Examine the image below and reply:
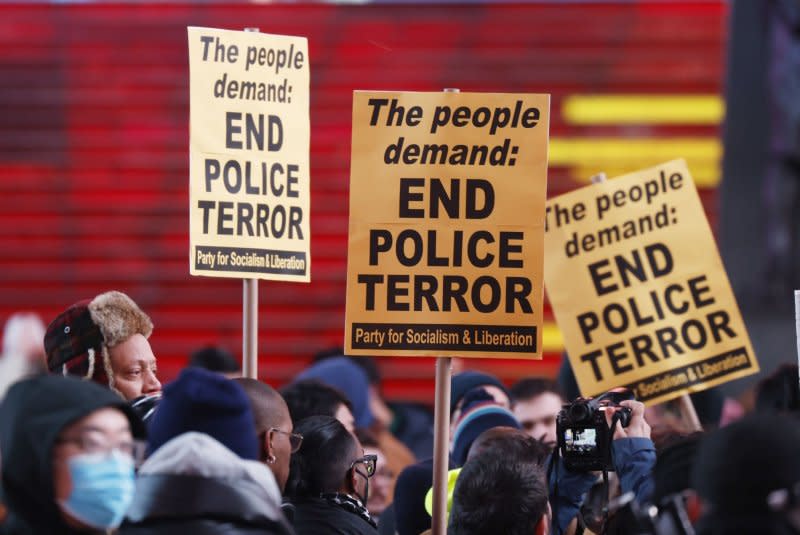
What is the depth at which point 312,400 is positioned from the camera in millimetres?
6395

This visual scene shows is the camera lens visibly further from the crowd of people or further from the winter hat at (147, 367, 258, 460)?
the winter hat at (147, 367, 258, 460)

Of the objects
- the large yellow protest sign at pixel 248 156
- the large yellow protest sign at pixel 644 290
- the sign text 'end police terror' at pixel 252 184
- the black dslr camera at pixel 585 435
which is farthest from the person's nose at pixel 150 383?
the large yellow protest sign at pixel 644 290

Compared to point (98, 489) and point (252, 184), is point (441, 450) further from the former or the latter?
point (98, 489)

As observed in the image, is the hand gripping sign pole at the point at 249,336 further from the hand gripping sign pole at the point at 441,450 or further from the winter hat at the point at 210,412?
the winter hat at the point at 210,412

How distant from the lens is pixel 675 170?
6.79 m

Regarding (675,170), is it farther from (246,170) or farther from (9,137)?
(9,137)

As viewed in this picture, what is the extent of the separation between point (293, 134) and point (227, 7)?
23.8 feet

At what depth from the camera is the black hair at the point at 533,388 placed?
24.0ft

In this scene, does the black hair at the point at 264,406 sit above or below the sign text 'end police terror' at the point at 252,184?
below

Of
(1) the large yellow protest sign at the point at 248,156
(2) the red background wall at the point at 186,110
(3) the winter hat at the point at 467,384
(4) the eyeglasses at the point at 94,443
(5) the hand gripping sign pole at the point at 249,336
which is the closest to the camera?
(4) the eyeglasses at the point at 94,443

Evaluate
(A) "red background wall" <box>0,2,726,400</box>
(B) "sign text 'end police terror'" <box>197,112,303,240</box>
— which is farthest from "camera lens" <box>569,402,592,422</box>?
(A) "red background wall" <box>0,2,726,400</box>

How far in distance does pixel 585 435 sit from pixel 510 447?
0.87 ft

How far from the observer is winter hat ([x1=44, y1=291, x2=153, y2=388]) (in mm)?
5289

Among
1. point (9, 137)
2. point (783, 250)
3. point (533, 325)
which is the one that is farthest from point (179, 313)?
point (533, 325)
